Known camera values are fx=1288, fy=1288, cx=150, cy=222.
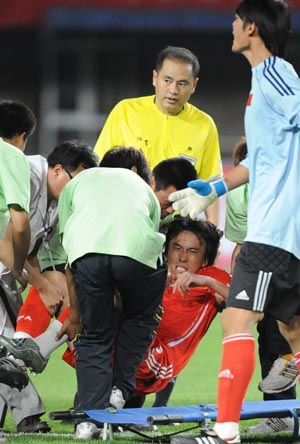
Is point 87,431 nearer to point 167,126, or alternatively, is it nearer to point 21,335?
point 21,335

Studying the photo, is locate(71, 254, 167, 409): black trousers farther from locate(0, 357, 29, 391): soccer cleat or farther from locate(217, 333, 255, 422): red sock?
locate(217, 333, 255, 422): red sock

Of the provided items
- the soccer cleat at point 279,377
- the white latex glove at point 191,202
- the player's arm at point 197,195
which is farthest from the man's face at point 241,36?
the soccer cleat at point 279,377

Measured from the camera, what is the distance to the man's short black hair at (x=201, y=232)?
728cm

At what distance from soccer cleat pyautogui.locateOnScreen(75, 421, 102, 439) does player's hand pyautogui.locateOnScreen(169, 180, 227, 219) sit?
3.97ft

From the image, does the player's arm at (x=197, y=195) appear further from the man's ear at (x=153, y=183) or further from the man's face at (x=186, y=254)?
the man's face at (x=186, y=254)

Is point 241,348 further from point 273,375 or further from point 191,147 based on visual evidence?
point 191,147

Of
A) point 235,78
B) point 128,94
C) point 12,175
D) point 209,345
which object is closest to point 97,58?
point 128,94

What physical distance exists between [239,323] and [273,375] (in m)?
1.41

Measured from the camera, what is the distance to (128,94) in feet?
76.8

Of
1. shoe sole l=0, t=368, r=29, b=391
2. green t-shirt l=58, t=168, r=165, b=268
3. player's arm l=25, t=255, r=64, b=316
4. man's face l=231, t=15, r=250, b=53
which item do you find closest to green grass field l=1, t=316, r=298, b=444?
shoe sole l=0, t=368, r=29, b=391

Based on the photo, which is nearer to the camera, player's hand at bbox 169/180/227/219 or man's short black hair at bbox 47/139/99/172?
player's hand at bbox 169/180/227/219

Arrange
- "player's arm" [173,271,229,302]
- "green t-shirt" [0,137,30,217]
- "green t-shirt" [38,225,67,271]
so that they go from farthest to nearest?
"green t-shirt" [38,225,67,271] < "player's arm" [173,271,229,302] < "green t-shirt" [0,137,30,217]

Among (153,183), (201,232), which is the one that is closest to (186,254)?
(201,232)

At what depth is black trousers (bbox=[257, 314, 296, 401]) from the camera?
23.2 ft
